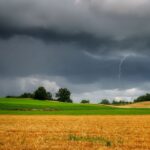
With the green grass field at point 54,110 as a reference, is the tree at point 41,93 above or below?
above

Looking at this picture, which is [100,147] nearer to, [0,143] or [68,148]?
[68,148]

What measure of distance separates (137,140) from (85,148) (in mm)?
5035

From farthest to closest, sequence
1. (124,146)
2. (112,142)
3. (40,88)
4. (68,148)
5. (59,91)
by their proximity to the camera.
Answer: (59,91) → (40,88) → (112,142) → (124,146) → (68,148)

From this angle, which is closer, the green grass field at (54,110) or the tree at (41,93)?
the green grass field at (54,110)

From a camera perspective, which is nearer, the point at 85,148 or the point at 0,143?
the point at 85,148

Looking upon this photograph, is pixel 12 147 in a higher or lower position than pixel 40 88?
lower

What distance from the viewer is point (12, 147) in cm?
1811

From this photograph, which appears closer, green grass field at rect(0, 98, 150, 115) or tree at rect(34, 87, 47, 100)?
green grass field at rect(0, 98, 150, 115)

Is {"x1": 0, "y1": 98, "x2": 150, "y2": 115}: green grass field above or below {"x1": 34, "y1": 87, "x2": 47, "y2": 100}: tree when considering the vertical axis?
below

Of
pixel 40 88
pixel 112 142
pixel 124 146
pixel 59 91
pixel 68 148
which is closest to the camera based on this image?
pixel 68 148

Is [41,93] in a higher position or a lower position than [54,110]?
higher

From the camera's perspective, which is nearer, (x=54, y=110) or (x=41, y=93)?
(x=54, y=110)

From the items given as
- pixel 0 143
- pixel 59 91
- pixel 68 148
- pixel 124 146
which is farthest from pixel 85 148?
pixel 59 91

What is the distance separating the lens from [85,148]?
1791 cm
